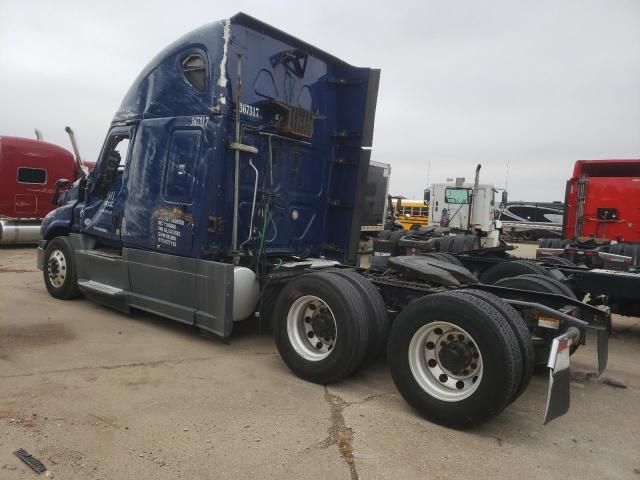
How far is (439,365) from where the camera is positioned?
379cm

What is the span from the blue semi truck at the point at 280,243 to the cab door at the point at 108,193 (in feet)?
0.09

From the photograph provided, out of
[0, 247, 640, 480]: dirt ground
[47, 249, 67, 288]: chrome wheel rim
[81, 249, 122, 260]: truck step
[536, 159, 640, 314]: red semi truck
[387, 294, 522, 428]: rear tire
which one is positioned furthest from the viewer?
[536, 159, 640, 314]: red semi truck

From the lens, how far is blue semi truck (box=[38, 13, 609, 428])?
12.1 feet

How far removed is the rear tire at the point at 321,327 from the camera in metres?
4.21

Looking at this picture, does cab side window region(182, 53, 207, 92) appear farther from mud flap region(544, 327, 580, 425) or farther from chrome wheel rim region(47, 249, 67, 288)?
mud flap region(544, 327, 580, 425)

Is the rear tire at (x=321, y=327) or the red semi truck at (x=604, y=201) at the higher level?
the red semi truck at (x=604, y=201)

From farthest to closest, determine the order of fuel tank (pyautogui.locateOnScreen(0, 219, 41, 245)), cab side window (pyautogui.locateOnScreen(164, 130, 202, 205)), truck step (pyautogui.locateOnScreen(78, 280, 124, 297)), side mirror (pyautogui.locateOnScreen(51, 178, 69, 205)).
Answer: fuel tank (pyautogui.locateOnScreen(0, 219, 41, 245)) → side mirror (pyautogui.locateOnScreen(51, 178, 69, 205)) → truck step (pyautogui.locateOnScreen(78, 280, 124, 297)) → cab side window (pyautogui.locateOnScreen(164, 130, 202, 205))

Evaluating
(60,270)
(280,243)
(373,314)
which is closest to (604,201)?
(280,243)

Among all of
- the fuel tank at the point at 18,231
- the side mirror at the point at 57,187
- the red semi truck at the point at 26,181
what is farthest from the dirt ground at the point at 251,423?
the red semi truck at the point at 26,181

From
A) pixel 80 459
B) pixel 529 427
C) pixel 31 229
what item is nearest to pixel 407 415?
pixel 529 427

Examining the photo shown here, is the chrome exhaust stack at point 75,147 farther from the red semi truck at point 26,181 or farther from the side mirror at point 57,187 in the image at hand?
the red semi truck at point 26,181

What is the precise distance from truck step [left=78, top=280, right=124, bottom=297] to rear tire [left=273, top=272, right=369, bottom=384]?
2.75 metres

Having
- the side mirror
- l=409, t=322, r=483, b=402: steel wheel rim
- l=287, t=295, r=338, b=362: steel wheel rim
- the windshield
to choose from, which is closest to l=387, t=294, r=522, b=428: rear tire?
l=409, t=322, r=483, b=402: steel wheel rim

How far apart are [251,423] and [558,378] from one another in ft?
7.07
